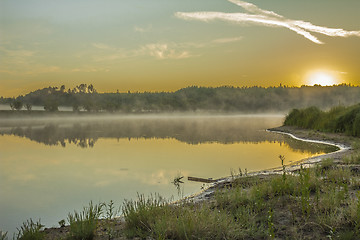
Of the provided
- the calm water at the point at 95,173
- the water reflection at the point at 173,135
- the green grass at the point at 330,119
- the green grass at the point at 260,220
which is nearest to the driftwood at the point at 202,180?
the calm water at the point at 95,173

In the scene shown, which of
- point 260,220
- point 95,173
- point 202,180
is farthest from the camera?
point 95,173

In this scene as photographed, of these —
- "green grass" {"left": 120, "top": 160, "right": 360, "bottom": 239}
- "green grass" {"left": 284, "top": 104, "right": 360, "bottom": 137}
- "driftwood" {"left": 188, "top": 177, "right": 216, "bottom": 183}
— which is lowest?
"driftwood" {"left": 188, "top": 177, "right": 216, "bottom": 183}

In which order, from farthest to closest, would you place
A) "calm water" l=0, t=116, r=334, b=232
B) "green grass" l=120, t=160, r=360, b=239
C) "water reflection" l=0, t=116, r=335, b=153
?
1. "water reflection" l=0, t=116, r=335, b=153
2. "calm water" l=0, t=116, r=334, b=232
3. "green grass" l=120, t=160, r=360, b=239

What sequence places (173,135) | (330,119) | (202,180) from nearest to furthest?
(202,180) < (330,119) < (173,135)

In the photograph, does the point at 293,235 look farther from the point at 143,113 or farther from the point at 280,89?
the point at 280,89

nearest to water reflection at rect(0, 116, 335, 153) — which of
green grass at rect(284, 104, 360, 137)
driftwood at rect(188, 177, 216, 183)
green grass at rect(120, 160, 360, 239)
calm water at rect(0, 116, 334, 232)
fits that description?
green grass at rect(284, 104, 360, 137)

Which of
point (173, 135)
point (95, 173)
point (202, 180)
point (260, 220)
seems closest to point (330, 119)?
point (173, 135)

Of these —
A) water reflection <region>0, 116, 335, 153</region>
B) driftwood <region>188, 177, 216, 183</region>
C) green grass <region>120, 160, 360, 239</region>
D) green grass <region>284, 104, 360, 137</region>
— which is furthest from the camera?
water reflection <region>0, 116, 335, 153</region>

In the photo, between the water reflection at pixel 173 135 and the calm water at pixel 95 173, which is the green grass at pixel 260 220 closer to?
the calm water at pixel 95 173

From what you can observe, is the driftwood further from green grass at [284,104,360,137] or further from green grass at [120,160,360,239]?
green grass at [284,104,360,137]

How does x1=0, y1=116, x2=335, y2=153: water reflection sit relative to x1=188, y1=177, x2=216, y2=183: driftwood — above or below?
below

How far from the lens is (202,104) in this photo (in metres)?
168

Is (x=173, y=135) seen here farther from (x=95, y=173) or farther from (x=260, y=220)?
(x=260, y=220)

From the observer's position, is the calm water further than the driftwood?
No
